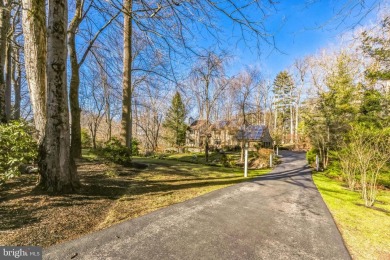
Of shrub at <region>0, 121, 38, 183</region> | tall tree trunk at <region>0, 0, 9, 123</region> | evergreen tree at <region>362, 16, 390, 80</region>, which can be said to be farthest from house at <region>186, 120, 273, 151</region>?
shrub at <region>0, 121, 38, 183</region>

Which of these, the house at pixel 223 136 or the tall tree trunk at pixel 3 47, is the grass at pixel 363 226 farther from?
the house at pixel 223 136

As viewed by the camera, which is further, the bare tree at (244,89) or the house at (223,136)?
the house at (223,136)

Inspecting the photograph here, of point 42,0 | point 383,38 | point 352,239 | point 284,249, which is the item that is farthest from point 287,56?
point 383,38

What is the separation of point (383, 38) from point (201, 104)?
12.2 m

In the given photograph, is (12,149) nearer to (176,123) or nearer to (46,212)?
(46,212)

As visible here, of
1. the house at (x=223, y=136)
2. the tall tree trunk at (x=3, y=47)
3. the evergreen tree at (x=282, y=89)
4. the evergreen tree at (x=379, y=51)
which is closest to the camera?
the tall tree trunk at (x=3, y=47)

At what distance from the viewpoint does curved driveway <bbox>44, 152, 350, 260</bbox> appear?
2.35m

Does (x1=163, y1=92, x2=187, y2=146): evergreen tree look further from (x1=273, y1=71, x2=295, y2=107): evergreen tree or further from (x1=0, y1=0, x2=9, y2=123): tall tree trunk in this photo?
(x1=0, y1=0, x2=9, y2=123): tall tree trunk

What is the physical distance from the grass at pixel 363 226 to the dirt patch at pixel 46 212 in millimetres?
4272

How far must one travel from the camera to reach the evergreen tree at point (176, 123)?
30.1 m

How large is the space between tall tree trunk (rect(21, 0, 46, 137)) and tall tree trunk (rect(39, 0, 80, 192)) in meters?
0.84

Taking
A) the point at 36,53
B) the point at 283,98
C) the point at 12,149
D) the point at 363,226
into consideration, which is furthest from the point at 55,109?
the point at 283,98

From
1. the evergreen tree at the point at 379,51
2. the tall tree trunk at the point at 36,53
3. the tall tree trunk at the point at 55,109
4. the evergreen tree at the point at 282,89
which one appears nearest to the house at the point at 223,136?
the evergreen tree at the point at 379,51

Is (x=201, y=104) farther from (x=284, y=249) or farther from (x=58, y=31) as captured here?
(x=284, y=249)
